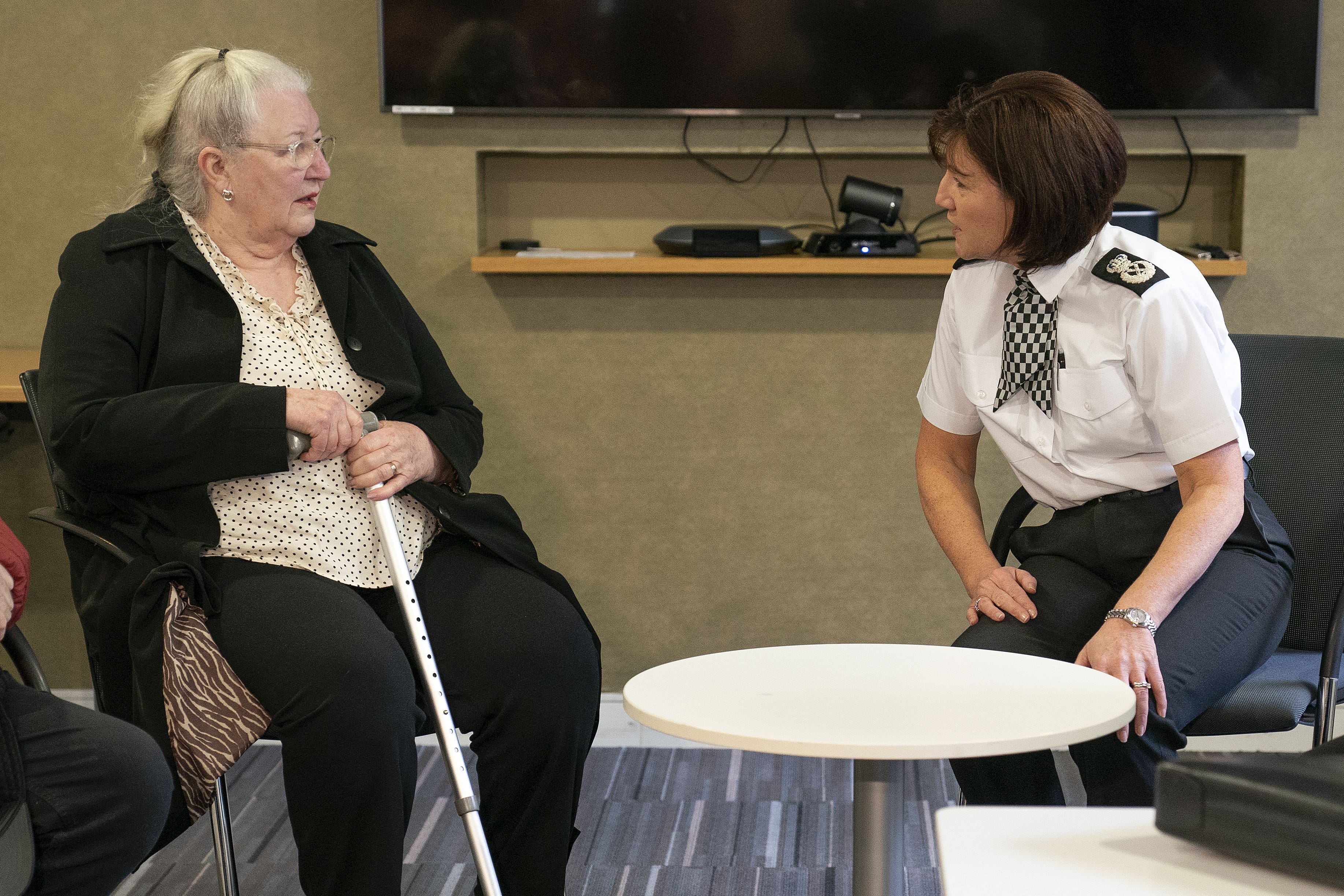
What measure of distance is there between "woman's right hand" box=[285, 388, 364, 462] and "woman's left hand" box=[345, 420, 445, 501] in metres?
0.03

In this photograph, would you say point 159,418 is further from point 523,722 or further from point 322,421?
point 523,722

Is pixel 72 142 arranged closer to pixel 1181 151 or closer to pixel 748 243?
pixel 748 243

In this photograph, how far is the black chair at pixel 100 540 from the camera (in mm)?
1792

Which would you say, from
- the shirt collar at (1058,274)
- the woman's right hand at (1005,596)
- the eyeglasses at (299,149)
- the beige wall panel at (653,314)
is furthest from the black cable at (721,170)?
the woman's right hand at (1005,596)

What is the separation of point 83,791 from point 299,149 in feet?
3.30

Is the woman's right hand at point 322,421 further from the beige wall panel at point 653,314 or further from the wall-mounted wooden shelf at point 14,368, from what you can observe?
the beige wall panel at point 653,314

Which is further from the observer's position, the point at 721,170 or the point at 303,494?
the point at 721,170

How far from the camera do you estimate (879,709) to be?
1.27 m

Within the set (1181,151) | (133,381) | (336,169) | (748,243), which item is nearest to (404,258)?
(336,169)

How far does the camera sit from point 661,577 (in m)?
2.92

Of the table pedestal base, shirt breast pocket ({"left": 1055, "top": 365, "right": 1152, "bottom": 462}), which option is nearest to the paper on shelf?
shirt breast pocket ({"left": 1055, "top": 365, "right": 1152, "bottom": 462})

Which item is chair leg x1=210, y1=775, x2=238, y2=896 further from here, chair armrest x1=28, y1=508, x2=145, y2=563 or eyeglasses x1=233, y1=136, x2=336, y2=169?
eyeglasses x1=233, y1=136, x2=336, y2=169

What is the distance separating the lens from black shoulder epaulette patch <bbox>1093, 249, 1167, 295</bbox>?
5.68ft

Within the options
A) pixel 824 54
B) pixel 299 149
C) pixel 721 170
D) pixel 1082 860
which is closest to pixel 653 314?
pixel 721 170
